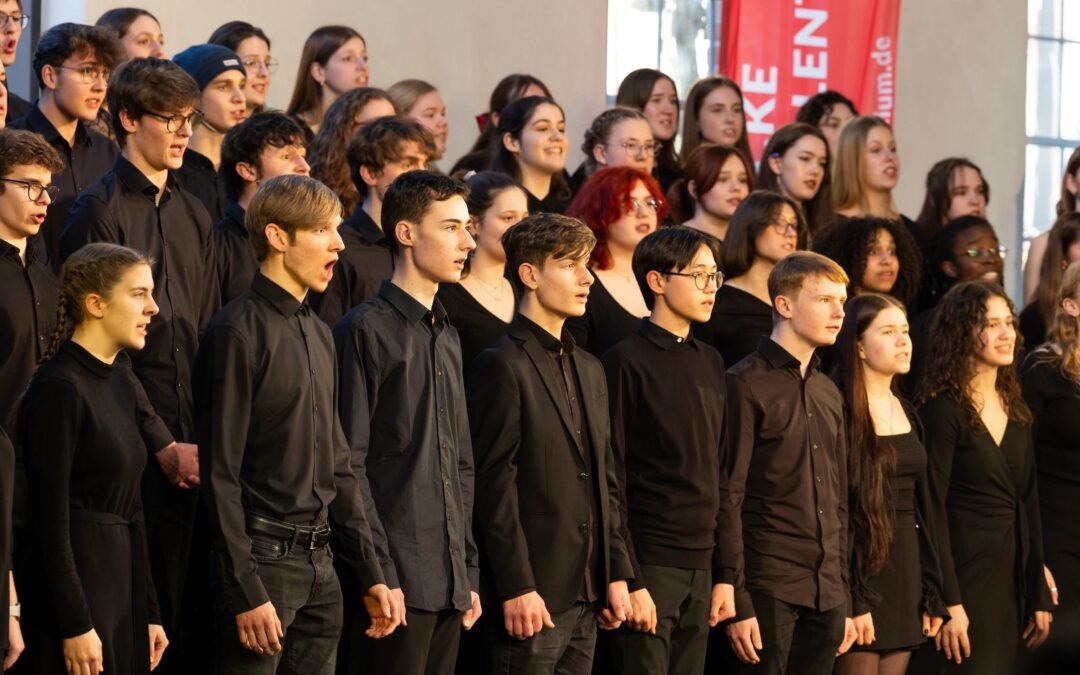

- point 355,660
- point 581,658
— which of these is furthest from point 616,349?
point 355,660

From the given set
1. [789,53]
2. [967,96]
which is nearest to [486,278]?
[789,53]

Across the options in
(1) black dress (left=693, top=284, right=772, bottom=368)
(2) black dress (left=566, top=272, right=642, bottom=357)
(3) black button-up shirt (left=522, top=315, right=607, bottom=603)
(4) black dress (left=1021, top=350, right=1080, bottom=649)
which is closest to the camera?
(3) black button-up shirt (left=522, top=315, right=607, bottom=603)

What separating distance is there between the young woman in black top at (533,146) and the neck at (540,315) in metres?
1.33

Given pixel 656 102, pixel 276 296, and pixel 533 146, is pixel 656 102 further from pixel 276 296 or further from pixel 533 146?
pixel 276 296

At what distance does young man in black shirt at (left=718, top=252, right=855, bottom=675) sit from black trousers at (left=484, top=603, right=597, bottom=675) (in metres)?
0.50

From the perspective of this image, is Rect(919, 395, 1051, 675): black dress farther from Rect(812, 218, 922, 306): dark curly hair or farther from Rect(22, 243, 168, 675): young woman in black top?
Rect(22, 243, 168, 675): young woman in black top

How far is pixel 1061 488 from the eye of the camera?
5.57 m

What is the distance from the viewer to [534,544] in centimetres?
407

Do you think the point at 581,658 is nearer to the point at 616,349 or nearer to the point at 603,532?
the point at 603,532

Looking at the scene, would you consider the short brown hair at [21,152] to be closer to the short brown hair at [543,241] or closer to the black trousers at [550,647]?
the short brown hair at [543,241]

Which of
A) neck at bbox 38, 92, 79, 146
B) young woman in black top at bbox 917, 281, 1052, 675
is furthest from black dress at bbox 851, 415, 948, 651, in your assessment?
neck at bbox 38, 92, 79, 146

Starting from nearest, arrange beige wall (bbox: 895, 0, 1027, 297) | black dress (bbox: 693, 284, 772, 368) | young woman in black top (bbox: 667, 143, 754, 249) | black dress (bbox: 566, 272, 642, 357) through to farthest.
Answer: black dress (bbox: 566, 272, 642, 357) → black dress (bbox: 693, 284, 772, 368) → young woman in black top (bbox: 667, 143, 754, 249) → beige wall (bbox: 895, 0, 1027, 297)

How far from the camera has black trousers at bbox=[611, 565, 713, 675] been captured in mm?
4289

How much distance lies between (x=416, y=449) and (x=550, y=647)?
0.64 meters
